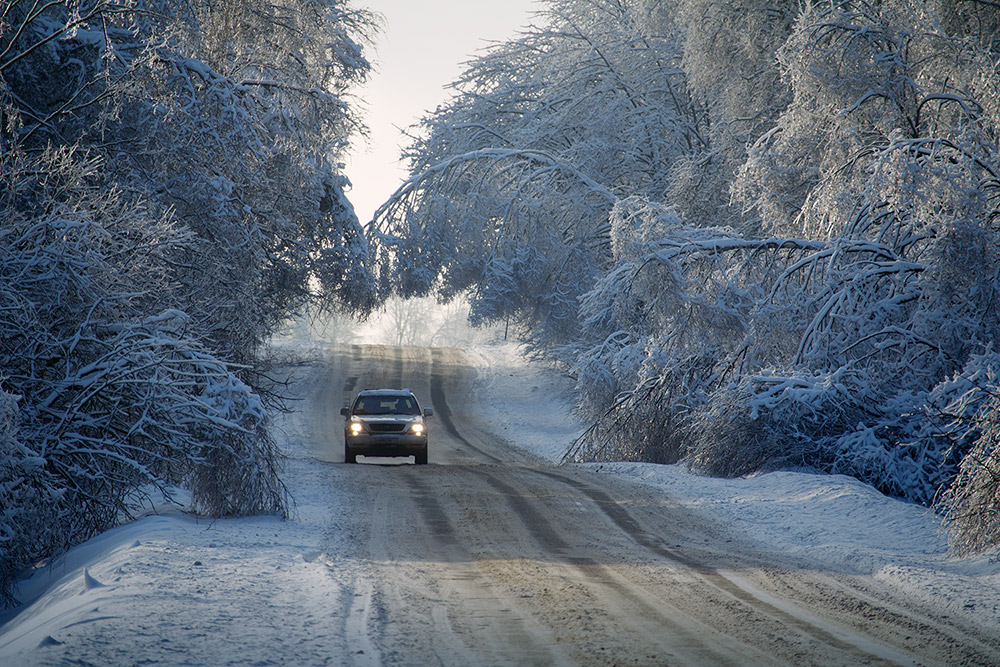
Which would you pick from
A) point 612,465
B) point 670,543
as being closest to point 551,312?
point 612,465

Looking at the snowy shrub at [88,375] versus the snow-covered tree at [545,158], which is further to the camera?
the snow-covered tree at [545,158]

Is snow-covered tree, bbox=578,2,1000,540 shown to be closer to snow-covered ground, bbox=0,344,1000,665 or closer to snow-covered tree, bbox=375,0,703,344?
snow-covered ground, bbox=0,344,1000,665

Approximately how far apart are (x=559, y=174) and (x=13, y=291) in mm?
19221

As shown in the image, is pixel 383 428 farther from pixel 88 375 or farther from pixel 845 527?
pixel 845 527

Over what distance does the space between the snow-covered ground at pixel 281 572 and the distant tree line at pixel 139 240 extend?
82 cm

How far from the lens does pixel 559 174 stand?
26.1 metres

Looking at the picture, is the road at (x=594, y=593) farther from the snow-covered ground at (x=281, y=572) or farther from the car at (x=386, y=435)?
the car at (x=386, y=435)

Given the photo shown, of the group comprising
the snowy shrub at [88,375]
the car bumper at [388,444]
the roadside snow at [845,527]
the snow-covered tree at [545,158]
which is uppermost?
the snow-covered tree at [545,158]

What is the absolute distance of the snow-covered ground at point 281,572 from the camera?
5727 millimetres

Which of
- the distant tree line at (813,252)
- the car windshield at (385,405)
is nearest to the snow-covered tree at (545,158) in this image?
the distant tree line at (813,252)

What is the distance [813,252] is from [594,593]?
10.1 metres

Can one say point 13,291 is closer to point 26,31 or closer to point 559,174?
point 26,31

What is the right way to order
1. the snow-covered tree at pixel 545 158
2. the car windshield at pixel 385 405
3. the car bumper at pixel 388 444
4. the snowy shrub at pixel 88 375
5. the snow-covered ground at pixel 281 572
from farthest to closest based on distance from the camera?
the snow-covered tree at pixel 545 158 < the car windshield at pixel 385 405 < the car bumper at pixel 388 444 < the snowy shrub at pixel 88 375 < the snow-covered ground at pixel 281 572

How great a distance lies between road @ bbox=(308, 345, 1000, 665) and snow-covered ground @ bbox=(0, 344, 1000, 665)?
0.31 m
